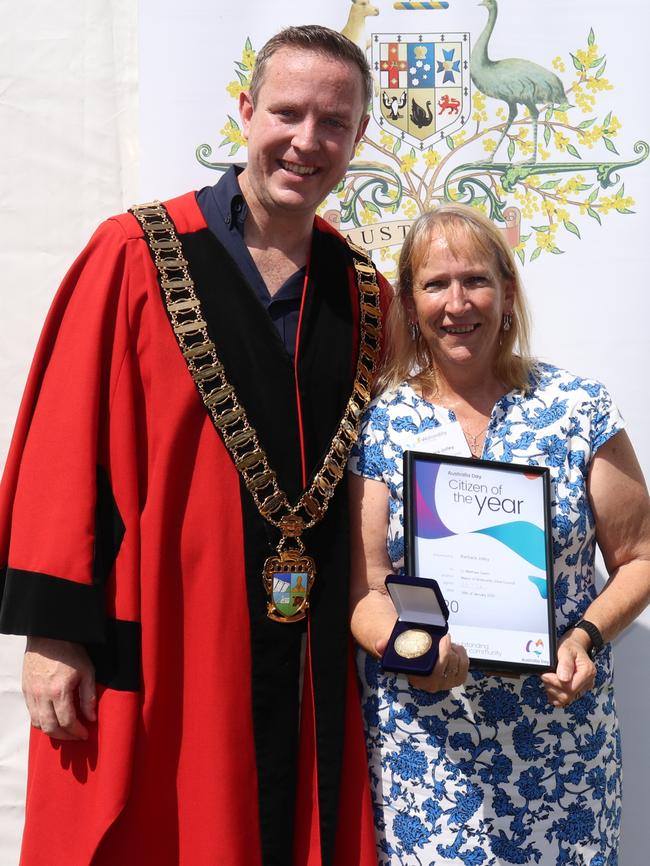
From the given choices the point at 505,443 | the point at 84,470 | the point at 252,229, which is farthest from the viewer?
the point at 252,229

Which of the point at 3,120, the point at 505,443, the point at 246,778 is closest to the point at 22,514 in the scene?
the point at 246,778

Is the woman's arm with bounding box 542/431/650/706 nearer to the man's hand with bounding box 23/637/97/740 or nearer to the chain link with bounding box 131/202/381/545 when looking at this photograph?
the chain link with bounding box 131/202/381/545

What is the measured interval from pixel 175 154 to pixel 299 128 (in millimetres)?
761

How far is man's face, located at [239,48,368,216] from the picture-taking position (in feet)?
7.60

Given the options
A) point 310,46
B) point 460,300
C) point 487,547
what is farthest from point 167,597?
point 310,46

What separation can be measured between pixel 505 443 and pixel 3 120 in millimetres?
1695

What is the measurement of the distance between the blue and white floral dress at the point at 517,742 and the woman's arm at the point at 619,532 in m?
0.03

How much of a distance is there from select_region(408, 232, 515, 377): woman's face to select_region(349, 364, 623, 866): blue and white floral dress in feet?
0.55

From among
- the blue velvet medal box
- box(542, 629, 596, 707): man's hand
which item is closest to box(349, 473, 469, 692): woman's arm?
the blue velvet medal box

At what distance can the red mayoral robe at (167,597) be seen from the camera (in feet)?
6.87

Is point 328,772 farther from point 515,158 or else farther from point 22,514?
point 515,158

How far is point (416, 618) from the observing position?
6.38 ft

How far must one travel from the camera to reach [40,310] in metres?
3.01

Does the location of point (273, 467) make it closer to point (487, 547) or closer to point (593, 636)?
point (487, 547)
